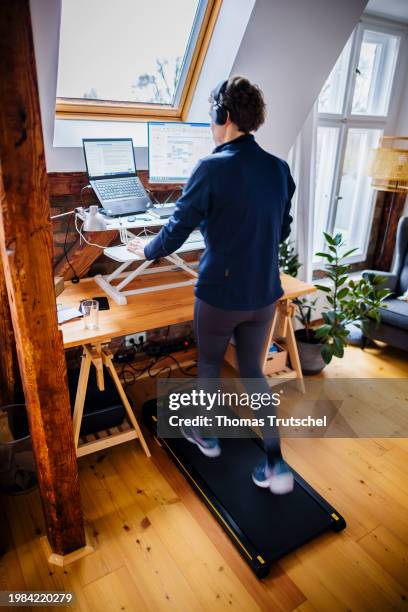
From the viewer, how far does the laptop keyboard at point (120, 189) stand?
2189 millimetres

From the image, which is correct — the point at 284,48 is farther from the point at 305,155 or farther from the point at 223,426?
the point at 223,426

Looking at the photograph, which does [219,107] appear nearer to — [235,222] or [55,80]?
[235,222]

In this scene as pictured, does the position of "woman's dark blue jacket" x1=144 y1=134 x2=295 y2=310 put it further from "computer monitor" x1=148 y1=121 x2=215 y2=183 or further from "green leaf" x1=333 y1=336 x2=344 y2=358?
"green leaf" x1=333 y1=336 x2=344 y2=358

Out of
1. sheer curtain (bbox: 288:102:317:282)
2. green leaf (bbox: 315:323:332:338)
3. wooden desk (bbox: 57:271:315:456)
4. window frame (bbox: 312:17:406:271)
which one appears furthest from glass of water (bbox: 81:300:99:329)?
window frame (bbox: 312:17:406:271)

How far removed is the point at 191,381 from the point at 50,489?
4.22ft

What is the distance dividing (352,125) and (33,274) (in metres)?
3.07

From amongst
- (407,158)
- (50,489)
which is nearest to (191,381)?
(50,489)

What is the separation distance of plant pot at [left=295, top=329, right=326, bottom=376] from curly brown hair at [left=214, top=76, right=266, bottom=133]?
64.8 inches

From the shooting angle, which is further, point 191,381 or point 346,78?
point 346,78

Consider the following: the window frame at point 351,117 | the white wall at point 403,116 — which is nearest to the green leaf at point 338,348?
the window frame at point 351,117

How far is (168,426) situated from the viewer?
2357 mm

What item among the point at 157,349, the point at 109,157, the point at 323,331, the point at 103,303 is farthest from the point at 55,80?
the point at 323,331

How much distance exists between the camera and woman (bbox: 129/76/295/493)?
1546 mm

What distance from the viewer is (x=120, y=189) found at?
7.36ft
